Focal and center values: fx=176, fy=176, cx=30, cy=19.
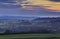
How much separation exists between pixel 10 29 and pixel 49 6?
516 mm

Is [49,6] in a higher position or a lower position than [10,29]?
higher

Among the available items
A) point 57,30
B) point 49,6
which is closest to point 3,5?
point 49,6

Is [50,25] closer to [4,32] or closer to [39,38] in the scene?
[39,38]

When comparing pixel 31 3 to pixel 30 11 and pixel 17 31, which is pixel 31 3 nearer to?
pixel 30 11

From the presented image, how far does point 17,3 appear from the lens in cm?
200

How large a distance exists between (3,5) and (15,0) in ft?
0.49

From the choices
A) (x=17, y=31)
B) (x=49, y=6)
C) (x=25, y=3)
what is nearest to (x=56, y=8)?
(x=49, y=6)

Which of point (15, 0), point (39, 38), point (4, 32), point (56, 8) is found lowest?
point (39, 38)

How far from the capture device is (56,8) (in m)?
2.00

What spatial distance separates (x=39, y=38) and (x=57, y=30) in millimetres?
224

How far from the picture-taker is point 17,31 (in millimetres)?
1983

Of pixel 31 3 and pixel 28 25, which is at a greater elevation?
pixel 31 3

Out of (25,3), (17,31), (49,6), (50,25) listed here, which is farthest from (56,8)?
(17,31)

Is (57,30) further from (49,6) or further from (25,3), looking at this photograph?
(25,3)
